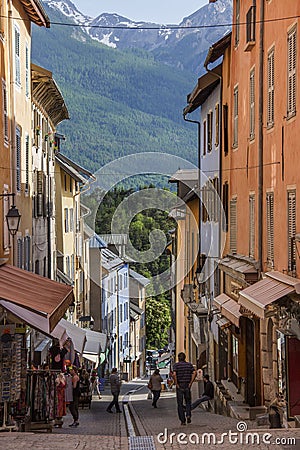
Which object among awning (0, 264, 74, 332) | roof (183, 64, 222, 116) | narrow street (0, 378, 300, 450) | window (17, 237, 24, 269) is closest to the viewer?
narrow street (0, 378, 300, 450)

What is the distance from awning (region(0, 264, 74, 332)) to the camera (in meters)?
17.3

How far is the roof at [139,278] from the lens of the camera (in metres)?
85.1

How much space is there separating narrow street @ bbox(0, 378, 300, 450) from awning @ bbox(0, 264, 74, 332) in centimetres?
236

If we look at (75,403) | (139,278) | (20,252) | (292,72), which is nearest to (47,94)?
(20,252)

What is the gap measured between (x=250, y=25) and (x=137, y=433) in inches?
442

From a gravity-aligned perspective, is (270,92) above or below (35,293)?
above

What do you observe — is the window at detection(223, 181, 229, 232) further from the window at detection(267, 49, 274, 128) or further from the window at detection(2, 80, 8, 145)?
the window at detection(2, 80, 8, 145)

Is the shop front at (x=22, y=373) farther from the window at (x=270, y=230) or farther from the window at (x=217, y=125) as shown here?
the window at (x=217, y=125)

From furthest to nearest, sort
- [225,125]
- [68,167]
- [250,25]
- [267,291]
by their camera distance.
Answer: [68,167], [225,125], [250,25], [267,291]

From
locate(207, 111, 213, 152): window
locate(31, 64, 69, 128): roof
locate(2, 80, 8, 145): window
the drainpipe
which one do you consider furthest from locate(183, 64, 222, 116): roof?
locate(2, 80, 8, 145): window

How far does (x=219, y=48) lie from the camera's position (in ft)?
101

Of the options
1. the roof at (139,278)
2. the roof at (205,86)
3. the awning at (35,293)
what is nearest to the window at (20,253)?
the awning at (35,293)

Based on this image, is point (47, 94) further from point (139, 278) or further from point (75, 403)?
point (139, 278)

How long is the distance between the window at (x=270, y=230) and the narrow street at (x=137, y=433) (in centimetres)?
388
